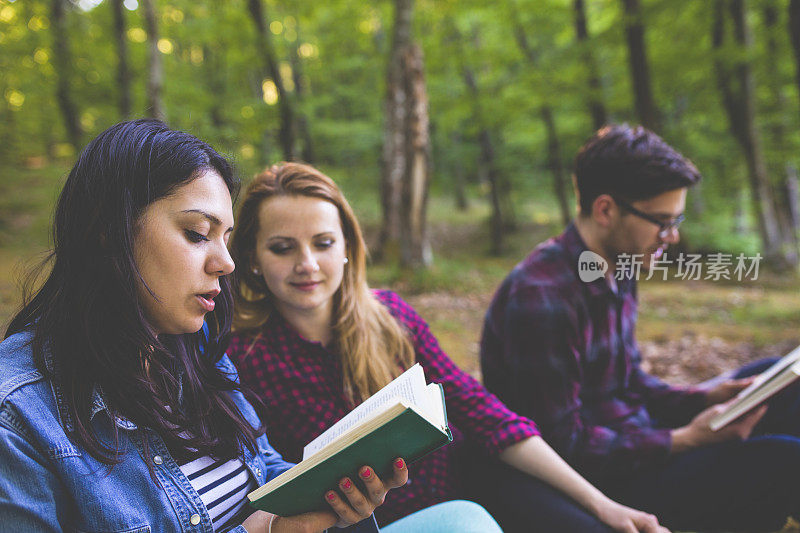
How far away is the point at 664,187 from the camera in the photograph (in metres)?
2.25

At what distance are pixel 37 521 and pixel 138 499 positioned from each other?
0.71 ft

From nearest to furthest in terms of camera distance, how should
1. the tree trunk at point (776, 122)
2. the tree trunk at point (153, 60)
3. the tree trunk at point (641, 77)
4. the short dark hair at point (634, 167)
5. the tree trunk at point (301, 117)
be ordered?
the short dark hair at point (634, 167), the tree trunk at point (153, 60), the tree trunk at point (776, 122), the tree trunk at point (641, 77), the tree trunk at point (301, 117)

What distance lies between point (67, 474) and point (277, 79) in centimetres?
996

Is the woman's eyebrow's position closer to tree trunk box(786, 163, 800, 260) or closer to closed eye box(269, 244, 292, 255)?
closed eye box(269, 244, 292, 255)

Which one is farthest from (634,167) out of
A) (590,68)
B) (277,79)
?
(277,79)

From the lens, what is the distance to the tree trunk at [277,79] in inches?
368

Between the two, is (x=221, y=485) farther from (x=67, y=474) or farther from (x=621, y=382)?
(x=621, y=382)

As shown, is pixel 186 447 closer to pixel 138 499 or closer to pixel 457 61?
pixel 138 499

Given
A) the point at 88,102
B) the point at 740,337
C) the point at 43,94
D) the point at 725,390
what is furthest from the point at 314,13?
the point at 725,390

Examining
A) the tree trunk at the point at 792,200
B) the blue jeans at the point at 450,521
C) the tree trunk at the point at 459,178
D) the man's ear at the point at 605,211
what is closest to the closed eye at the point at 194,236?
the blue jeans at the point at 450,521

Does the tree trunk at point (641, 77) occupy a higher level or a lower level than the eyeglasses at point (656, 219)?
higher

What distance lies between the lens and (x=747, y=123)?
8734 millimetres

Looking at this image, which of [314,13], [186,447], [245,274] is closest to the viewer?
[186,447]

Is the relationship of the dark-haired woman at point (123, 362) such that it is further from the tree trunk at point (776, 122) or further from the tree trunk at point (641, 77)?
the tree trunk at point (641, 77)
